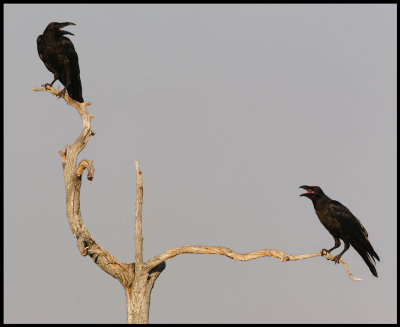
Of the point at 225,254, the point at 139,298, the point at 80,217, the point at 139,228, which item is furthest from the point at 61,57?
the point at 225,254

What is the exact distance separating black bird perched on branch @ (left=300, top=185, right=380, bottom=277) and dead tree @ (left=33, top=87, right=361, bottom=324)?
1.57ft

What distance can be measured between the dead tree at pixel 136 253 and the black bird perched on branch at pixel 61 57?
63.5 inches

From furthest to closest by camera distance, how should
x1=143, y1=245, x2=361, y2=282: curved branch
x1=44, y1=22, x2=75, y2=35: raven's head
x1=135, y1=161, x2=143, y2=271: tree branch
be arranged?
x1=44, y1=22, x2=75, y2=35: raven's head, x1=135, y1=161, x2=143, y2=271: tree branch, x1=143, y1=245, x2=361, y2=282: curved branch

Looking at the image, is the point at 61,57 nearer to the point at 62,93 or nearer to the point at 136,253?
the point at 62,93

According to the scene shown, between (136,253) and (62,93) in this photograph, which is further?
(62,93)

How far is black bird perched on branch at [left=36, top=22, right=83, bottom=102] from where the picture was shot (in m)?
13.7

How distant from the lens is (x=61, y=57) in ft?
45.1

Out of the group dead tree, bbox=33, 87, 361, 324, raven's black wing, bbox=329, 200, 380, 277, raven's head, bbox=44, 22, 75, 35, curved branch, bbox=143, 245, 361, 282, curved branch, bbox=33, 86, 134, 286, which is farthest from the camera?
raven's head, bbox=44, 22, 75, 35

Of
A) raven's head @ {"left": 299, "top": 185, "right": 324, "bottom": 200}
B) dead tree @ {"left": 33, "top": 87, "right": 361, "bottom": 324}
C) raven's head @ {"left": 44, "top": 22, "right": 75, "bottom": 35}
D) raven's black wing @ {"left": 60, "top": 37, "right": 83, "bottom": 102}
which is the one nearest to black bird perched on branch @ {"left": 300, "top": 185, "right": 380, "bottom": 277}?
raven's head @ {"left": 299, "top": 185, "right": 324, "bottom": 200}

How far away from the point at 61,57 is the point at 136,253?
4.07 m

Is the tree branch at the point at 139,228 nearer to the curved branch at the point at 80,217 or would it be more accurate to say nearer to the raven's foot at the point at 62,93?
the curved branch at the point at 80,217

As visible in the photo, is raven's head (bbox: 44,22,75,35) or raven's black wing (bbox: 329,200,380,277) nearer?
raven's black wing (bbox: 329,200,380,277)

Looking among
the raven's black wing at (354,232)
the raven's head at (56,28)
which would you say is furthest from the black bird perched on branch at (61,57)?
the raven's black wing at (354,232)

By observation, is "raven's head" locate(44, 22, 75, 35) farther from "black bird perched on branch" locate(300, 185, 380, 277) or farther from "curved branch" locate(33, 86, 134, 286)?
"black bird perched on branch" locate(300, 185, 380, 277)
